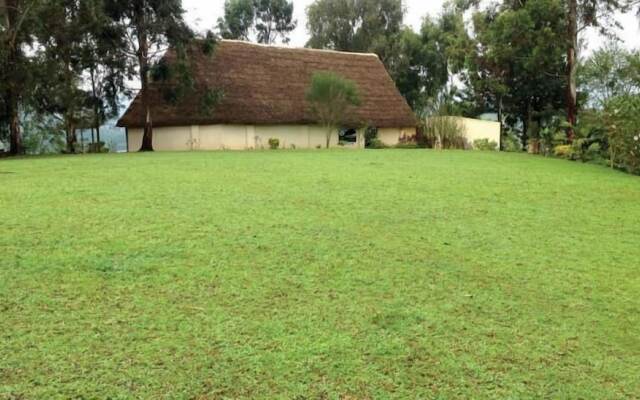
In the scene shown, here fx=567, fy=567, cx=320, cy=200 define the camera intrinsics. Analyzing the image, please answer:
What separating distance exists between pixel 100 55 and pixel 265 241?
16.0 m

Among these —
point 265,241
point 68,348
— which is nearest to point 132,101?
point 265,241

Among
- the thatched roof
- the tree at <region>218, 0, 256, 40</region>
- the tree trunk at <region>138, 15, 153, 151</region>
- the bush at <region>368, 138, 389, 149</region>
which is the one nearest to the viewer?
the tree trunk at <region>138, 15, 153, 151</region>

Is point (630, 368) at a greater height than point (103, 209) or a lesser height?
lesser

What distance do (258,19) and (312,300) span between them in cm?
3729

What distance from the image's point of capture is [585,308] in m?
2.96

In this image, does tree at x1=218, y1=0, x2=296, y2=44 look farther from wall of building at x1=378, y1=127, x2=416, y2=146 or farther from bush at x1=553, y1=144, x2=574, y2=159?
bush at x1=553, y1=144, x2=574, y2=159

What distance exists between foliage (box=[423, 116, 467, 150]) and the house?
2.09m

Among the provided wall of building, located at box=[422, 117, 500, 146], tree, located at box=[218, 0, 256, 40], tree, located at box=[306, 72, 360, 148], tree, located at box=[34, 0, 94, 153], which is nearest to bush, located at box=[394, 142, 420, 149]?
wall of building, located at box=[422, 117, 500, 146]

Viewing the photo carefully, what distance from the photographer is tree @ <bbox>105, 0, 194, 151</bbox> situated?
1769 centimetres

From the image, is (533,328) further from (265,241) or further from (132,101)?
(132,101)

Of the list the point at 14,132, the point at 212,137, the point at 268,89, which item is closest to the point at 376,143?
the point at 268,89

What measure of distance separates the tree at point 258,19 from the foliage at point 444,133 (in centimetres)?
1792

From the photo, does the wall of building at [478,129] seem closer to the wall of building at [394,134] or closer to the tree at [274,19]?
the wall of building at [394,134]

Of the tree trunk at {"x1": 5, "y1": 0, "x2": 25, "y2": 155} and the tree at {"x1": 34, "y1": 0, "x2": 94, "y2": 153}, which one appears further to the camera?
the tree at {"x1": 34, "y1": 0, "x2": 94, "y2": 153}
